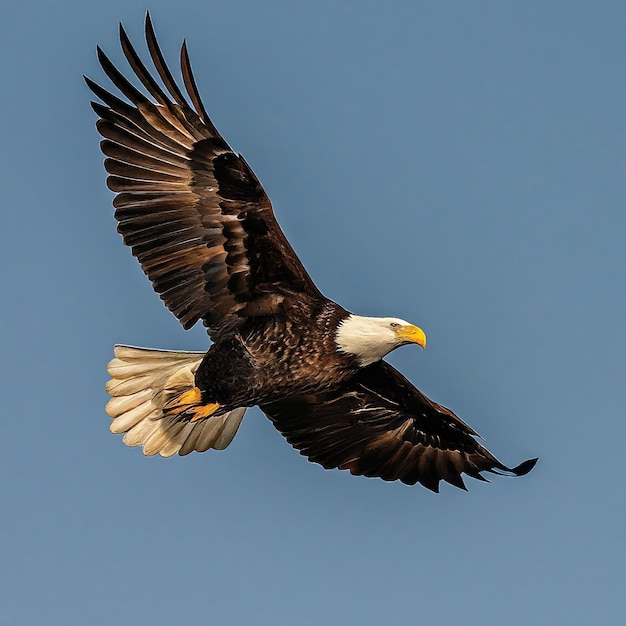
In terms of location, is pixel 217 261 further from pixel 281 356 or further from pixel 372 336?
pixel 372 336

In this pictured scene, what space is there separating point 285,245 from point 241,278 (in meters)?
0.40

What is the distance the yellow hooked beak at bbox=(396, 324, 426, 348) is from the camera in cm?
996

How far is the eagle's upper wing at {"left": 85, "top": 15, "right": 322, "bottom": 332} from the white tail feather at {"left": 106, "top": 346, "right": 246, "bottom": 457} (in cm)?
79

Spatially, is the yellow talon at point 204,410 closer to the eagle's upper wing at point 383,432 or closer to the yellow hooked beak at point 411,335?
the eagle's upper wing at point 383,432

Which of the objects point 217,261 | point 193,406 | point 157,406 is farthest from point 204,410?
point 217,261

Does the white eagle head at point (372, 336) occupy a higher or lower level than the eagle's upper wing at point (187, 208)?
lower

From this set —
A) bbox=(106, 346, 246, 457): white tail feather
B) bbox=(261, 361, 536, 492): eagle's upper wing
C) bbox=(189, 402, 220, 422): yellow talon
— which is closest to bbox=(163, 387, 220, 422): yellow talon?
bbox=(189, 402, 220, 422): yellow talon

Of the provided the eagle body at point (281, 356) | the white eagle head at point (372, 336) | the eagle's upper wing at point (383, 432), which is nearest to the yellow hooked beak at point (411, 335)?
the white eagle head at point (372, 336)

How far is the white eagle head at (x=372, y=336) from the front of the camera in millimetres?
9914

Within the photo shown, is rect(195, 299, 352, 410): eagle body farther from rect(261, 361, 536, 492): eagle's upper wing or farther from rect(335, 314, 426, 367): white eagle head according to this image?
rect(261, 361, 536, 492): eagle's upper wing

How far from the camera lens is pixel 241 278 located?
9930 mm

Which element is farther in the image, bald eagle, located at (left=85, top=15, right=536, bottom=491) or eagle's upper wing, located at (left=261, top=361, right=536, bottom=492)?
eagle's upper wing, located at (left=261, top=361, right=536, bottom=492)

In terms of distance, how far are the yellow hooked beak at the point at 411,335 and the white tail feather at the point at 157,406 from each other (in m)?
1.54

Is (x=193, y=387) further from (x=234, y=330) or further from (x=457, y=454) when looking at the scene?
(x=457, y=454)
